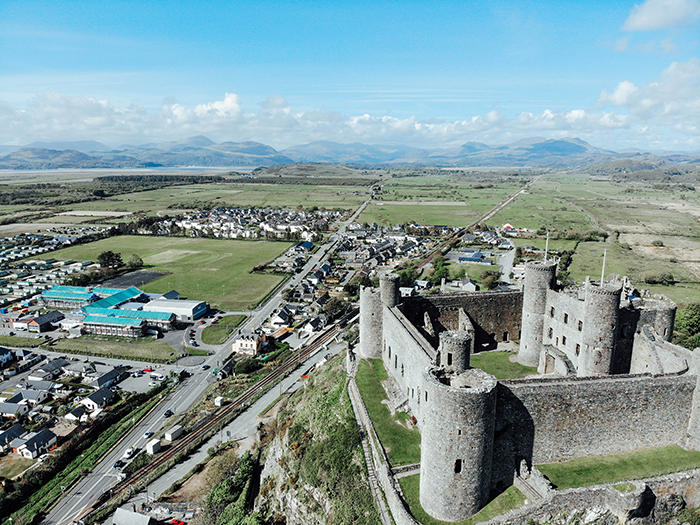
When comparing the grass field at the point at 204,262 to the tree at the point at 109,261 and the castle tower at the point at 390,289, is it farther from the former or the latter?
the castle tower at the point at 390,289

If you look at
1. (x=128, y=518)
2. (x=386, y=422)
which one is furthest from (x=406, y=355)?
(x=128, y=518)

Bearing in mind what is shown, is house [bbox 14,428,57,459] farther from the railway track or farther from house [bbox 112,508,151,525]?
house [bbox 112,508,151,525]

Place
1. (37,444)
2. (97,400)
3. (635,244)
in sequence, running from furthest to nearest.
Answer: (635,244), (97,400), (37,444)

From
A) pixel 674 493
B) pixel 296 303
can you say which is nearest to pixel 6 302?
pixel 296 303

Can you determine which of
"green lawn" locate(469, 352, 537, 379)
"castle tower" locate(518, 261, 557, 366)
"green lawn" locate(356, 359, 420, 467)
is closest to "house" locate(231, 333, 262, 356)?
"green lawn" locate(356, 359, 420, 467)

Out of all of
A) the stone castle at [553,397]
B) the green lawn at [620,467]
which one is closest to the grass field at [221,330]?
the stone castle at [553,397]

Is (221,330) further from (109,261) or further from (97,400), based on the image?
(109,261)
